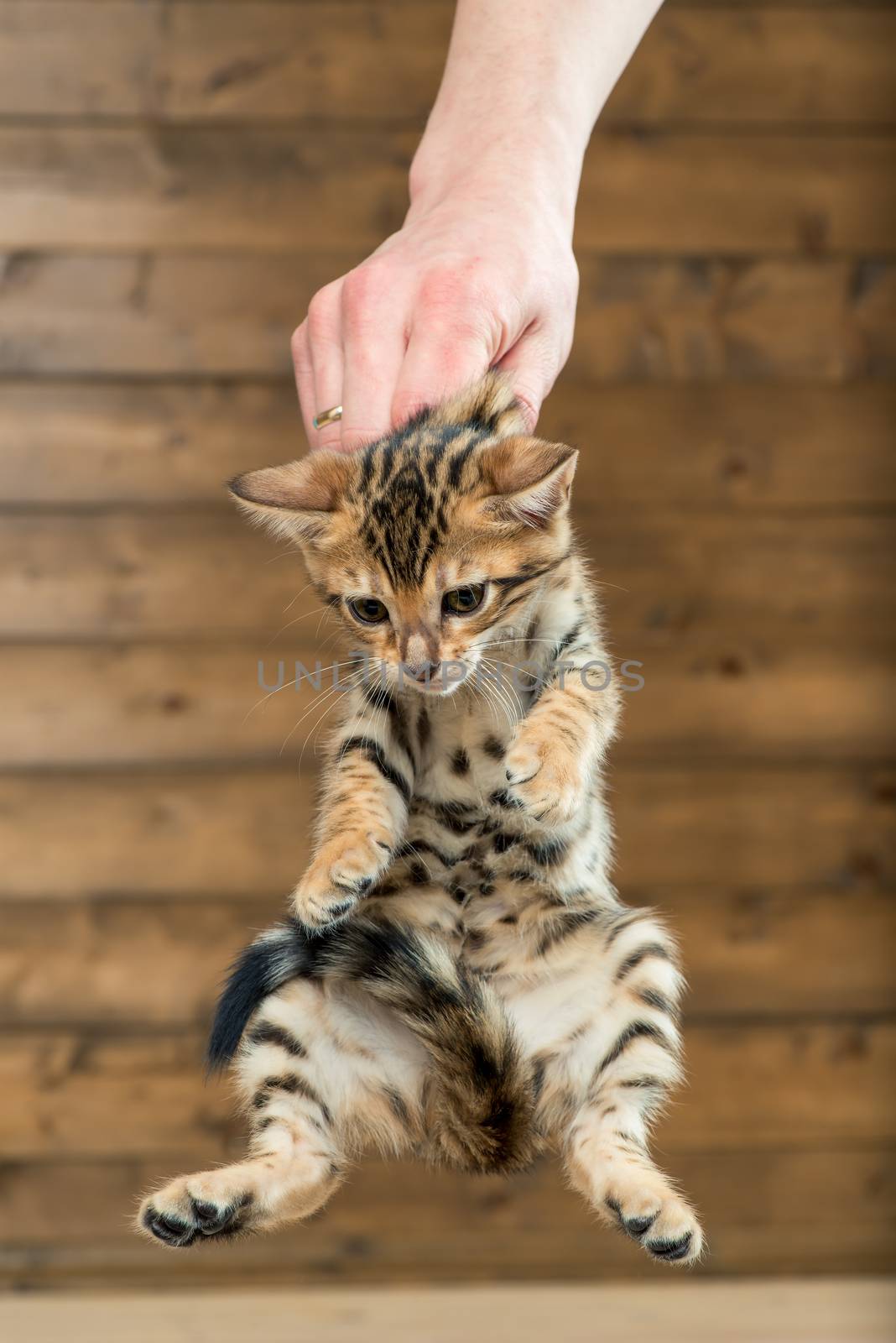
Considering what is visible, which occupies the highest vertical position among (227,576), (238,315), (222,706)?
(238,315)

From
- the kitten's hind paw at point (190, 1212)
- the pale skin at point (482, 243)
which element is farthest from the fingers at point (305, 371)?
the kitten's hind paw at point (190, 1212)

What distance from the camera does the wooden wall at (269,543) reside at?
8.64 feet

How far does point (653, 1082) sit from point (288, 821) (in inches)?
67.2

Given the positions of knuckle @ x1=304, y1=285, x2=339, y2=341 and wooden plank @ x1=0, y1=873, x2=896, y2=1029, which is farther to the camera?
wooden plank @ x1=0, y1=873, x2=896, y2=1029

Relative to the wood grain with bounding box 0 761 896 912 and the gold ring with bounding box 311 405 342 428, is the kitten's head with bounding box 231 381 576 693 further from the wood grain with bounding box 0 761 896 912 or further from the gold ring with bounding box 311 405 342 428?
the wood grain with bounding box 0 761 896 912

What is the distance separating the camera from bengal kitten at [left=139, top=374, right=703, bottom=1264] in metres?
0.98

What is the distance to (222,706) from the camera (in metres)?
2.66

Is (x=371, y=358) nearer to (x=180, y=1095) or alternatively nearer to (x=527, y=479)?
(x=527, y=479)

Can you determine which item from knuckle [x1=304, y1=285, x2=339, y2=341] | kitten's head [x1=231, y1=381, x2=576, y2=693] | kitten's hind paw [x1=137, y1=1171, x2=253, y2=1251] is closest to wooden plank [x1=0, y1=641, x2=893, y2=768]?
knuckle [x1=304, y1=285, x2=339, y2=341]

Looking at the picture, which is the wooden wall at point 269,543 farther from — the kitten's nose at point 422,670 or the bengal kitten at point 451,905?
the kitten's nose at point 422,670

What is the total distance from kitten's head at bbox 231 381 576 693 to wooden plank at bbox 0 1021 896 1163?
6.15 ft

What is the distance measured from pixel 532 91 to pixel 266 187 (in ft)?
5.03

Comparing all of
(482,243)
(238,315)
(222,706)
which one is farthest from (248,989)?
(238,315)

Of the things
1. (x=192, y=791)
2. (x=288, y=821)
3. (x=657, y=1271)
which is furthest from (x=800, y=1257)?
(x=192, y=791)
